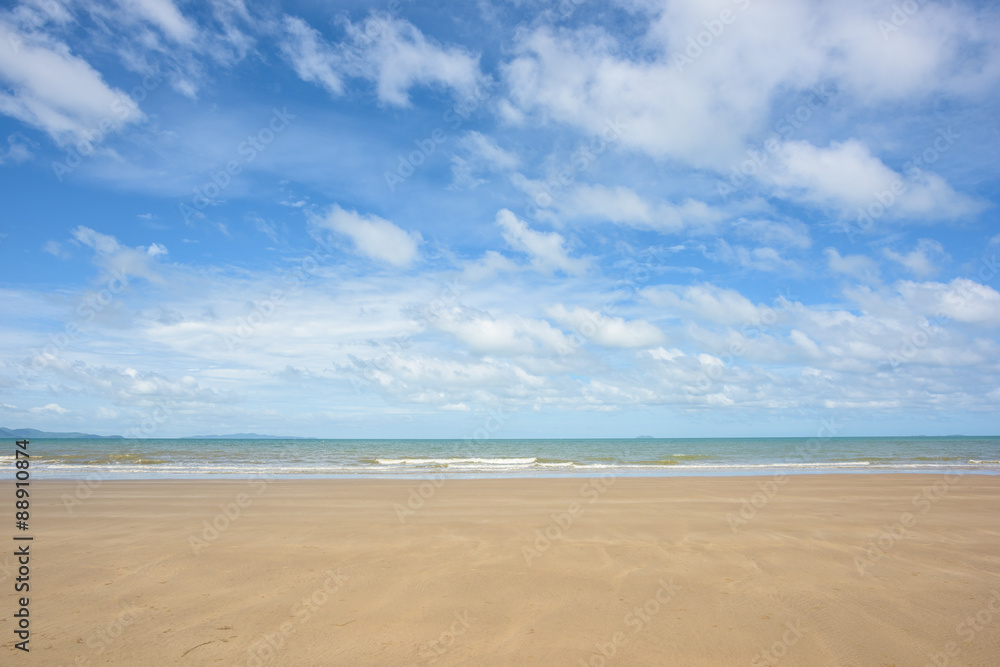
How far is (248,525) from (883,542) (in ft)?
41.5

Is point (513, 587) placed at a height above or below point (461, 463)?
above

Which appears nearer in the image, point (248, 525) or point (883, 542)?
point (883, 542)

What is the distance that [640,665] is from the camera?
481cm

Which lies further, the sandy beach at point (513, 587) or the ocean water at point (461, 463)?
the ocean water at point (461, 463)

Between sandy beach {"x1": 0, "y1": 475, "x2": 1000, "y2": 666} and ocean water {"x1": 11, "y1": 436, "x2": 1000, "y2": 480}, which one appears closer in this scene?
sandy beach {"x1": 0, "y1": 475, "x2": 1000, "y2": 666}

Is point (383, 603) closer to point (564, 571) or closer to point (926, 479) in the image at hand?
point (564, 571)

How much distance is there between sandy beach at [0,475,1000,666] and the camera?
5.13 metres

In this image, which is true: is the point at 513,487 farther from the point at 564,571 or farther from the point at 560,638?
the point at 560,638

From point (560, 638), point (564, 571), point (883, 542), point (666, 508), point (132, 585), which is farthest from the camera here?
point (666, 508)

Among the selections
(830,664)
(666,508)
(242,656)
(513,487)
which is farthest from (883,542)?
(513,487)

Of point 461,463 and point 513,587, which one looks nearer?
point 513,587

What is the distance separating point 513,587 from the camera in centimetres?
688

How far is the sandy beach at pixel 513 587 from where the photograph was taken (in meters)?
5.13

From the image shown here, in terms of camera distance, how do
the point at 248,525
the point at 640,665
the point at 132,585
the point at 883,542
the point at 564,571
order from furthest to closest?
the point at 248,525
the point at 883,542
the point at 564,571
the point at 132,585
the point at 640,665
